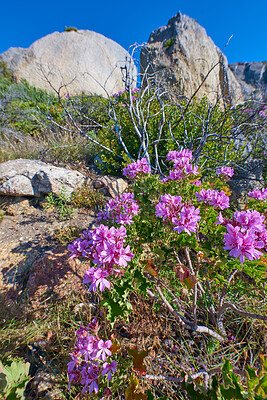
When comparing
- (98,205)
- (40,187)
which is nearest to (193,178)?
(98,205)

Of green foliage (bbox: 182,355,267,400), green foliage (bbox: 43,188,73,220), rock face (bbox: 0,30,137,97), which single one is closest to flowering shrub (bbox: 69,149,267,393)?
green foliage (bbox: 182,355,267,400)

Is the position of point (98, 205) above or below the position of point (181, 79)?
below

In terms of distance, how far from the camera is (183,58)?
6.82m

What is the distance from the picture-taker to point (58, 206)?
129 inches

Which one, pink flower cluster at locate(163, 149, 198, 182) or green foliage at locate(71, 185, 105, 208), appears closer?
pink flower cluster at locate(163, 149, 198, 182)

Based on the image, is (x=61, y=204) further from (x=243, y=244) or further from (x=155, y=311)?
(x=243, y=244)

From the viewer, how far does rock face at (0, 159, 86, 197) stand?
335 cm

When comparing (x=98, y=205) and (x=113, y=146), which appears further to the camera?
(x=113, y=146)

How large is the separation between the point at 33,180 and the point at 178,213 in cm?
312

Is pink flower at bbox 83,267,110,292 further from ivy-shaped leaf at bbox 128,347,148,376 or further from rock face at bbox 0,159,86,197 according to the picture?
rock face at bbox 0,159,86,197

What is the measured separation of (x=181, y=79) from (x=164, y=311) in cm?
719

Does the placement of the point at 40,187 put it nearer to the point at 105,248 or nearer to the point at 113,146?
the point at 113,146

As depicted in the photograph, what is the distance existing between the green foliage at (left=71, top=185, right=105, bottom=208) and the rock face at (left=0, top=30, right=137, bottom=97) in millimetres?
9338

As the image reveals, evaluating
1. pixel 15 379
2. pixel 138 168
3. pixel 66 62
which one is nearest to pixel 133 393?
pixel 15 379
